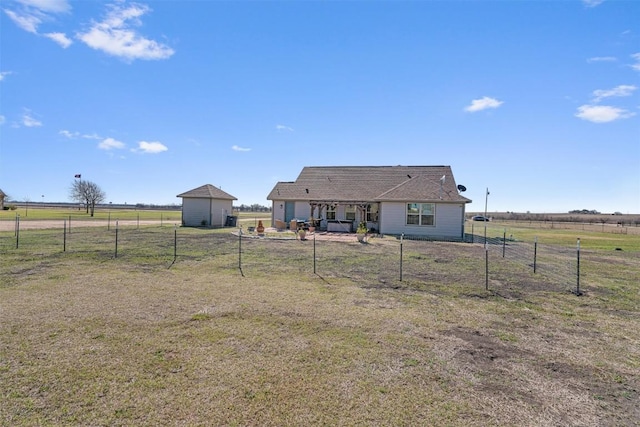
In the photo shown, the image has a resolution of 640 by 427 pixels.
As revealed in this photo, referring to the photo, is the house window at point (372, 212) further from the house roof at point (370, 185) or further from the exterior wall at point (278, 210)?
the exterior wall at point (278, 210)

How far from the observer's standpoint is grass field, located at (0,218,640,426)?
314 cm

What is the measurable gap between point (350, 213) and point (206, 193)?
1453 centimetres

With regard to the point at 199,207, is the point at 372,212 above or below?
below

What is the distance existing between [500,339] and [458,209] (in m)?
17.6

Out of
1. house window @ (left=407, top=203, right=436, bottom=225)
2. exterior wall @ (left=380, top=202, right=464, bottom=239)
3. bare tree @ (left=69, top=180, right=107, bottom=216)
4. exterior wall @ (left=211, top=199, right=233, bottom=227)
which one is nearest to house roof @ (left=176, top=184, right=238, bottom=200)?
exterior wall @ (left=211, top=199, right=233, bottom=227)

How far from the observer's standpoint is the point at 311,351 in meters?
4.38

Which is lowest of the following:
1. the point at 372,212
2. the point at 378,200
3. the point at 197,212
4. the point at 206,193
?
the point at 197,212

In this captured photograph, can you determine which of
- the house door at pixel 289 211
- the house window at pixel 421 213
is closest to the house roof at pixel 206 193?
the house door at pixel 289 211

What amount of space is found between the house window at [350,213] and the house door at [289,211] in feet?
14.0

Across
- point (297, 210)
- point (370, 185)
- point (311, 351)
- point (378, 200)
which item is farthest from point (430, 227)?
point (311, 351)

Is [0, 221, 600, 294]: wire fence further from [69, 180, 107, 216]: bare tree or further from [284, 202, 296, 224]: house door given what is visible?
[69, 180, 107, 216]: bare tree

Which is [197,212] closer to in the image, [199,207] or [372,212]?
[199,207]

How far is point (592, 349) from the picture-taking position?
464cm

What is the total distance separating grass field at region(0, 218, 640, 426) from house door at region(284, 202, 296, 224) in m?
17.7
